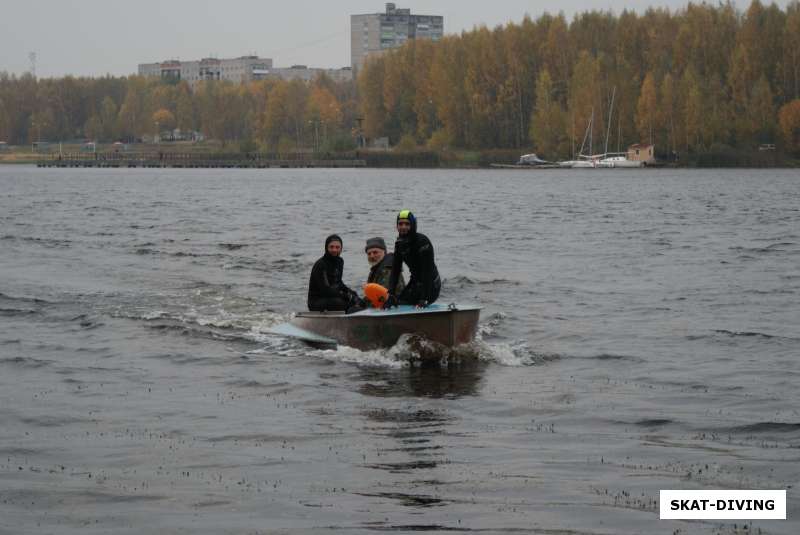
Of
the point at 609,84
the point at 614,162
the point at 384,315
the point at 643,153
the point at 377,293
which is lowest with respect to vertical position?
the point at 384,315

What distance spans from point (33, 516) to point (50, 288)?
18.1m

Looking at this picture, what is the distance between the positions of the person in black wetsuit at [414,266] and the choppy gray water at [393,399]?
79 cm

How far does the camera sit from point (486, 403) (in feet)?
51.2

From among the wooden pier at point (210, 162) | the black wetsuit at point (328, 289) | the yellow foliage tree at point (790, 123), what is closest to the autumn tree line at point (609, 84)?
the yellow foliage tree at point (790, 123)

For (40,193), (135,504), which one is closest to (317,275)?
(135,504)

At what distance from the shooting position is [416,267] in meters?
18.4

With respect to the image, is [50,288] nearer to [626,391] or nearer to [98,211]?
[626,391]

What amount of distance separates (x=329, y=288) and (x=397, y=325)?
248cm

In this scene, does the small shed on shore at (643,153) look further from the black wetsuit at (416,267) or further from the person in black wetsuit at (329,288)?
the black wetsuit at (416,267)

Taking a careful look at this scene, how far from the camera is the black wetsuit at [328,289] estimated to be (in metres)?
20.2

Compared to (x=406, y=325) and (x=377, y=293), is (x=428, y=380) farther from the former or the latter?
(x=377, y=293)

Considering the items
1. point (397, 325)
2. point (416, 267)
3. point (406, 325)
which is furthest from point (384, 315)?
point (416, 267)

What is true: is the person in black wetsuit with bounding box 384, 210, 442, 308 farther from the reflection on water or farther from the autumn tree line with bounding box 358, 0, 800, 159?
the autumn tree line with bounding box 358, 0, 800, 159

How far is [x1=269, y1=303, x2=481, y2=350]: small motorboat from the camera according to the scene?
702 inches
